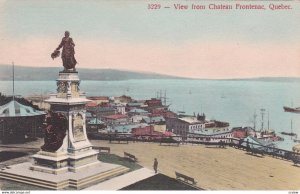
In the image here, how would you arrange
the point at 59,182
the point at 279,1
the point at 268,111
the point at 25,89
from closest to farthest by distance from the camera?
1. the point at 59,182
2. the point at 279,1
3. the point at 268,111
4. the point at 25,89

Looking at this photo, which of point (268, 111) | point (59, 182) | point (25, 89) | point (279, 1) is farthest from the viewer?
point (25, 89)

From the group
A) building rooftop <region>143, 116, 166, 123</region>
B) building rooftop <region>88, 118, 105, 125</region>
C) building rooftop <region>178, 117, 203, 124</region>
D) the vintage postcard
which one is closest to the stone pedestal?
the vintage postcard

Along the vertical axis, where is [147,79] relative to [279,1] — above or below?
below

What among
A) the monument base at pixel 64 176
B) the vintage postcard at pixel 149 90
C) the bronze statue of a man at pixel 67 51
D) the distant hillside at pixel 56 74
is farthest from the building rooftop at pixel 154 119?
the bronze statue of a man at pixel 67 51

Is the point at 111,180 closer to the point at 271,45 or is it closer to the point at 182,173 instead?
the point at 182,173

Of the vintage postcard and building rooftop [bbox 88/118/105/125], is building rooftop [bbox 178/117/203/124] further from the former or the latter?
building rooftop [bbox 88/118/105/125]

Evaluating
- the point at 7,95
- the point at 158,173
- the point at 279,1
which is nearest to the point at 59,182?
the point at 158,173
